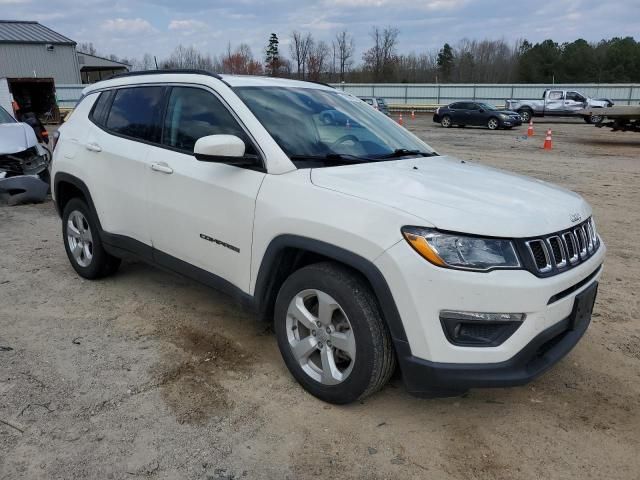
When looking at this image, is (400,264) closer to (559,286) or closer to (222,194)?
(559,286)

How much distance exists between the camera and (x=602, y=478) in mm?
2545

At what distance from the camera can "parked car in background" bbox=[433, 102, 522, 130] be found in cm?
2620

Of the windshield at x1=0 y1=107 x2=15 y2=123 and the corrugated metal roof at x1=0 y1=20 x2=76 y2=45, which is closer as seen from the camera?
the windshield at x1=0 y1=107 x2=15 y2=123

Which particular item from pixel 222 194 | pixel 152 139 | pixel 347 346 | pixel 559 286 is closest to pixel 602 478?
pixel 559 286

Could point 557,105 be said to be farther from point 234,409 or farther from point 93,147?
point 234,409

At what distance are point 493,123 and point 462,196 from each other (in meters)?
25.5

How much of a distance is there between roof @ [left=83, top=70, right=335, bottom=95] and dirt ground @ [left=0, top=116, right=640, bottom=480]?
1.81 metres

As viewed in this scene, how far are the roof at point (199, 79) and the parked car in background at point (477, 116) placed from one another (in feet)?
78.5

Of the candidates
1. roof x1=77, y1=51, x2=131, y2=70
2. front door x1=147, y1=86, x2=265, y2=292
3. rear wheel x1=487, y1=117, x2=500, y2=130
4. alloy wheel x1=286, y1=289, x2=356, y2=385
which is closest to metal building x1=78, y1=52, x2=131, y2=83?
roof x1=77, y1=51, x2=131, y2=70

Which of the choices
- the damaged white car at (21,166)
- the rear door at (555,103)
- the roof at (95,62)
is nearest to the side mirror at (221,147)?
the damaged white car at (21,166)

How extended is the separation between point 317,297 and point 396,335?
525mm

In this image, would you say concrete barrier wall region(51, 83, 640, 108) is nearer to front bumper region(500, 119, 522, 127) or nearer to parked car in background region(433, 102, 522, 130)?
parked car in background region(433, 102, 522, 130)

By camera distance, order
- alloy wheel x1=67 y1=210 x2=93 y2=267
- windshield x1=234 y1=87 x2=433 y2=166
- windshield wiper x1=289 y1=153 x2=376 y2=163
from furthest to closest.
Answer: alloy wheel x1=67 y1=210 x2=93 y2=267
windshield x1=234 y1=87 x2=433 y2=166
windshield wiper x1=289 y1=153 x2=376 y2=163

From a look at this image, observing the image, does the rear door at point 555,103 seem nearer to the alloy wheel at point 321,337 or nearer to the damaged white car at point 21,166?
the damaged white car at point 21,166
